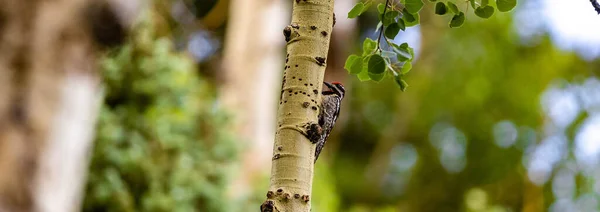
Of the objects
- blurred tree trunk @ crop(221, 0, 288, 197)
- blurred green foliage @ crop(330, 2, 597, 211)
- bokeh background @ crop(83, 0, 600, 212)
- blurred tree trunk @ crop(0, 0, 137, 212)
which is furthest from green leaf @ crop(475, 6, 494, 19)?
blurred green foliage @ crop(330, 2, 597, 211)

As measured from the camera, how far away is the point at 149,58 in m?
3.67

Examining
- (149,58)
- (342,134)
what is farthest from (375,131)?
(149,58)

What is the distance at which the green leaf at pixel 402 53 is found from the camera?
935 millimetres

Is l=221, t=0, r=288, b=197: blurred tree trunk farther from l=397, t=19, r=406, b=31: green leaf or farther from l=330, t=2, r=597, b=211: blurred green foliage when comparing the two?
l=397, t=19, r=406, b=31: green leaf

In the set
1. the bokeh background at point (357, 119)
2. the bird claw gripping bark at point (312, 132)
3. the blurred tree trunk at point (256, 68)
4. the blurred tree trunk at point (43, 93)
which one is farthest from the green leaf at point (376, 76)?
the blurred tree trunk at point (256, 68)

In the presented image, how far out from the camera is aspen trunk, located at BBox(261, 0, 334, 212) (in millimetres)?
848

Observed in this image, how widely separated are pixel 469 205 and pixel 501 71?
2698 millimetres

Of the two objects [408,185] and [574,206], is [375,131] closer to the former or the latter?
[408,185]

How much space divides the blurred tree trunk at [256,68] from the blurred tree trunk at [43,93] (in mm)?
3369

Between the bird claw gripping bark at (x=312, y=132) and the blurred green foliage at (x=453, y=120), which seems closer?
the bird claw gripping bark at (x=312, y=132)

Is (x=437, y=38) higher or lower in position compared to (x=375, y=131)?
higher

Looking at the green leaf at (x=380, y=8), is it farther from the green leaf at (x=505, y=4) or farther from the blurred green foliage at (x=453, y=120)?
the blurred green foliage at (x=453, y=120)

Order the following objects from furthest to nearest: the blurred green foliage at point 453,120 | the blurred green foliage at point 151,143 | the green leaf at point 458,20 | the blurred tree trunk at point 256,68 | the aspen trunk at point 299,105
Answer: the blurred green foliage at point 453,120
the blurred tree trunk at point 256,68
the blurred green foliage at point 151,143
the green leaf at point 458,20
the aspen trunk at point 299,105

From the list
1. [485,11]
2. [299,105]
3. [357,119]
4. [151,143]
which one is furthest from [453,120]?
[299,105]
